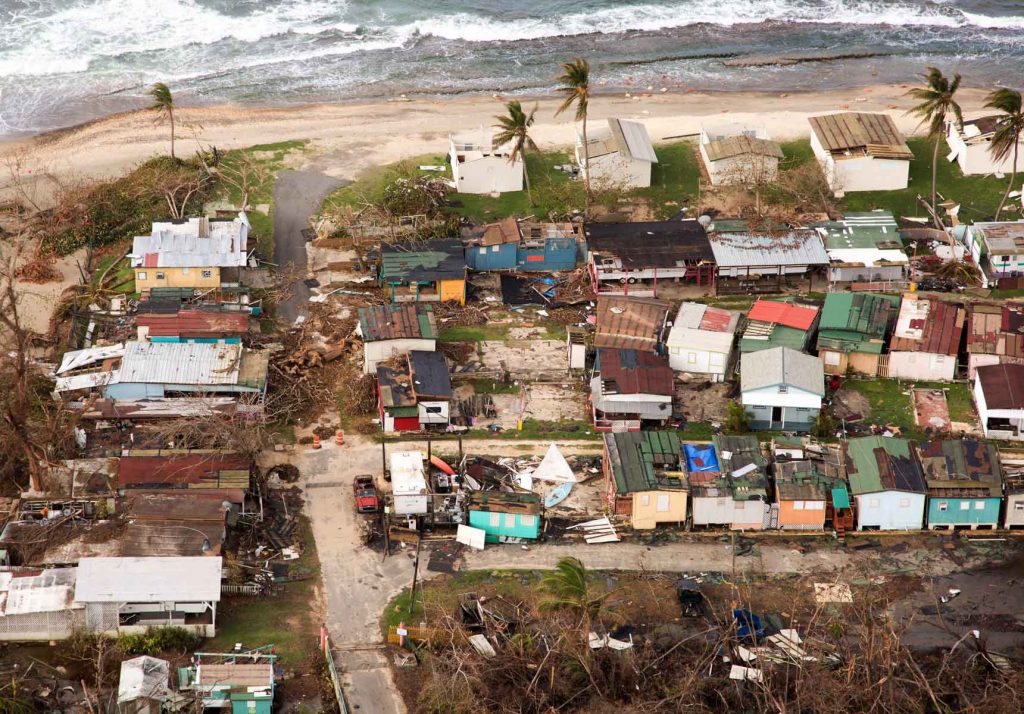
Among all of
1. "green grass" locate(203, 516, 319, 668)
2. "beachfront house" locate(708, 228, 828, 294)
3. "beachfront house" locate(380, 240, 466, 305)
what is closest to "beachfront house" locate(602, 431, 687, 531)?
"green grass" locate(203, 516, 319, 668)

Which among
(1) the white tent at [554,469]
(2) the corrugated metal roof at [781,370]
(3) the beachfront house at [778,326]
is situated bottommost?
(1) the white tent at [554,469]

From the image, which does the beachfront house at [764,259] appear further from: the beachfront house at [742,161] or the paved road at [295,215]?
the paved road at [295,215]

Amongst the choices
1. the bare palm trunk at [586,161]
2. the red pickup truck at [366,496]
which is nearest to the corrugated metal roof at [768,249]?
the bare palm trunk at [586,161]

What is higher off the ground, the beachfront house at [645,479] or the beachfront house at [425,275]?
the beachfront house at [425,275]

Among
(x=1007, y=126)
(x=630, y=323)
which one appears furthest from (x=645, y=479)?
(x=1007, y=126)

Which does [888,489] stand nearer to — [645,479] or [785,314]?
[645,479]

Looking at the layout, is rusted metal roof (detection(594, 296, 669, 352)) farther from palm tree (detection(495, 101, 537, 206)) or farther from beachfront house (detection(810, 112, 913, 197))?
beachfront house (detection(810, 112, 913, 197))
